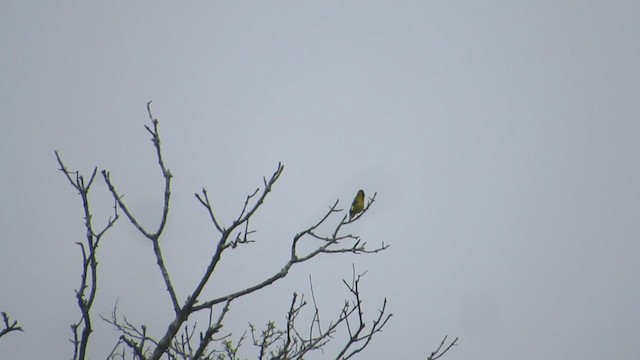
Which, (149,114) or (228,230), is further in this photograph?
(149,114)

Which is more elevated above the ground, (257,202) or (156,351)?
(257,202)

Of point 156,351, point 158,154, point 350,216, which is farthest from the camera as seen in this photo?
point 350,216

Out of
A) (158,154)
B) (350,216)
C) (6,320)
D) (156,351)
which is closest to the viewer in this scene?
(156,351)

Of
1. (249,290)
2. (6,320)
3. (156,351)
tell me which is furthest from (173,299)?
(6,320)

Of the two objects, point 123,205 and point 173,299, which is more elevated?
point 123,205

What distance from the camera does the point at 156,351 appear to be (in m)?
2.19

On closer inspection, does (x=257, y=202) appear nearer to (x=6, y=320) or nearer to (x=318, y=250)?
(x=318, y=250)

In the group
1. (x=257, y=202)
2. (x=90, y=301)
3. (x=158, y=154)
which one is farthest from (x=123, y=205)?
(x=257, y=202)

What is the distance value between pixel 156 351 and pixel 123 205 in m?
1.02

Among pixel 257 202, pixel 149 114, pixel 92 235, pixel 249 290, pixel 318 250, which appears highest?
pixel 149 114

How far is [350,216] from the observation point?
9.39 ft

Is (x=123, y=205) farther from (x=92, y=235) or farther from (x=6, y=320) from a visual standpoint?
(x=6, y=320)

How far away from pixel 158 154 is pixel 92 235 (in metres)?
0.79

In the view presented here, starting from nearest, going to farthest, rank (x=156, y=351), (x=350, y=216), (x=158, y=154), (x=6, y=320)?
(x=156, y=351)
(x=158, y=154)
(x=6, y=320)
(x=350, y=216)
